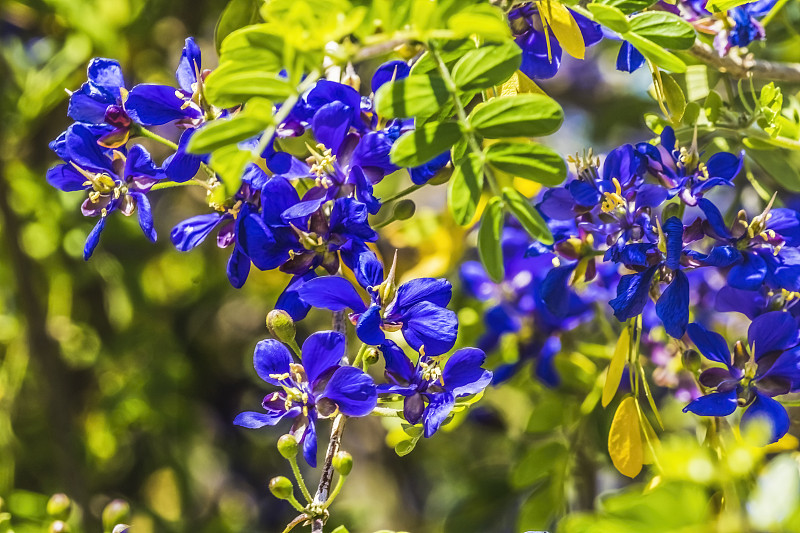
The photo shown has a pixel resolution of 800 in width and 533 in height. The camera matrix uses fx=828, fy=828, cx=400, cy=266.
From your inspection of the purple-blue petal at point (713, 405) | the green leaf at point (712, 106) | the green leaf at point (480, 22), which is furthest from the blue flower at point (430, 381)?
the green leaf at point (712, 106)

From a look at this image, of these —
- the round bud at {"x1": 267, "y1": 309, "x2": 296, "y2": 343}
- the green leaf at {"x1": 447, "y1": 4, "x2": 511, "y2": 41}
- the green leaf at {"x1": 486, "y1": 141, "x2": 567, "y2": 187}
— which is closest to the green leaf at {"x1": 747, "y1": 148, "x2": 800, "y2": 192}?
the green leaf at {"x1": 486, "y1": 141, "x2": 567, "y2": 187}

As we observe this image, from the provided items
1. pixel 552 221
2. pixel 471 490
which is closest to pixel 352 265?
pixel 552 221

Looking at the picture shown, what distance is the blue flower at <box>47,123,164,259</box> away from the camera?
93 cm

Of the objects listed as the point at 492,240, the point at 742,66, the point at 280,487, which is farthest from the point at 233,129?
the point at 742,66

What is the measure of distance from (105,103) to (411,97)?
1.30 feet

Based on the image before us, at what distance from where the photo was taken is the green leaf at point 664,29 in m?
0.87

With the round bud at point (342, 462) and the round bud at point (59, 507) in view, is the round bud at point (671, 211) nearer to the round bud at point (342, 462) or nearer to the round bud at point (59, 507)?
Result: the round bud at point (342, 462)

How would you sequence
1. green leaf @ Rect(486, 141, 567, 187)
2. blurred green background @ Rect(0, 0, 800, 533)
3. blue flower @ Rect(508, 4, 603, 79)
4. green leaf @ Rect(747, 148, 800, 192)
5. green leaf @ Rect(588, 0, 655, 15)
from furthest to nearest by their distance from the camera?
blurred green background @ Rect(0, 0, 800, 533) < green leaf @ Rect(747, 148, 800, 192) < blue flower @ Rect(508, 4, 603, 79) < green leaf @ Rect(588, 0, 655, 15) < green leaf @ Rect(486, 141, 567, 187)

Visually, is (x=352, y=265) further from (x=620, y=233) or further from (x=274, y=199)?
(x=620, y=233)

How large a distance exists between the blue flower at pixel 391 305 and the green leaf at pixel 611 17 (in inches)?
12.9

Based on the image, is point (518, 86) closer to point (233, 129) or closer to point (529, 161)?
point (529, 161)

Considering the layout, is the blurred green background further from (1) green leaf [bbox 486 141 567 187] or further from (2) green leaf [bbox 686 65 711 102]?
(1) green leaf [bbox 486 141 567 187]

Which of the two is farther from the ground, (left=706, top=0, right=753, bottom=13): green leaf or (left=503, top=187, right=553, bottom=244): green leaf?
(left=706, top=0, right=753, bottom=13): green leaf

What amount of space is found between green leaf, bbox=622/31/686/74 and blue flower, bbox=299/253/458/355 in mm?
323
